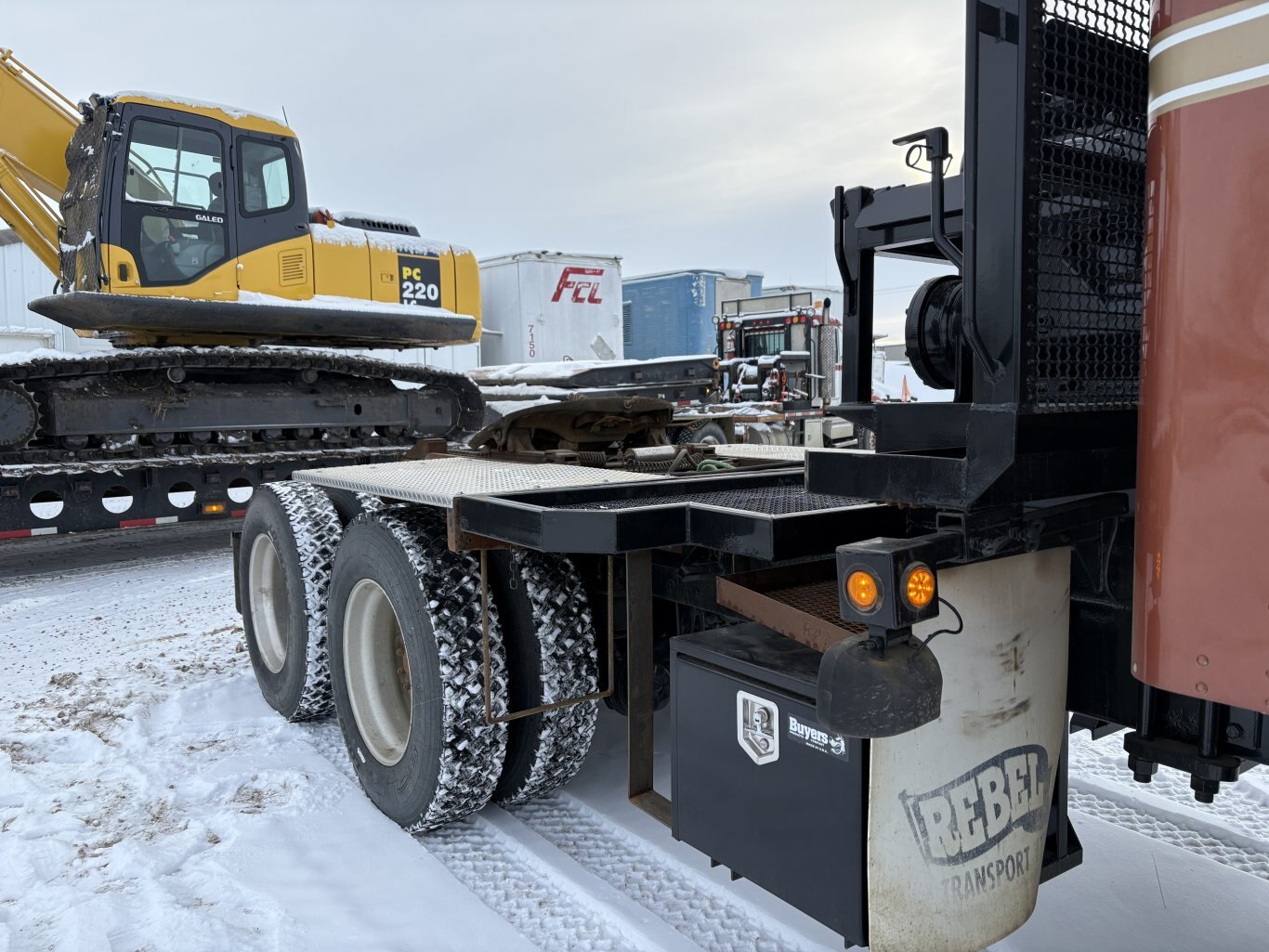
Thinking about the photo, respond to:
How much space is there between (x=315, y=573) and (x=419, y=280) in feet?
21.9

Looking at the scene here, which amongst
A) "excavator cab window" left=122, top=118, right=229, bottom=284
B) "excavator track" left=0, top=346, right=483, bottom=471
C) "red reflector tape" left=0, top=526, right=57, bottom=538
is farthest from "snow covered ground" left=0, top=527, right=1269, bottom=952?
"excavator cab window" left=122, top=118, right=229, bottom=284

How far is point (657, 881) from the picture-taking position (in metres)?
2.96

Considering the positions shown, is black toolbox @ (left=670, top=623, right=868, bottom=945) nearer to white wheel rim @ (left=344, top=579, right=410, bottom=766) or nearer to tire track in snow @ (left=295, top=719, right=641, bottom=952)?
tire track in snow @ (left=295, top=719, right=641, bottom=952)

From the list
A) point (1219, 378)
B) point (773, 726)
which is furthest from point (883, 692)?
point (1219, 378)

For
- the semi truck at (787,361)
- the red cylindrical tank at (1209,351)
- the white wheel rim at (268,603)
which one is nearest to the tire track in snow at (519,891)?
the red cylindrical tank at (1209,351)

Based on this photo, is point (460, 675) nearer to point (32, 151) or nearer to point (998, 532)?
point (998, 532)

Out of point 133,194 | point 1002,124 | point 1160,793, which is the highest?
point 133,194

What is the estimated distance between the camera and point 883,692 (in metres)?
1.70

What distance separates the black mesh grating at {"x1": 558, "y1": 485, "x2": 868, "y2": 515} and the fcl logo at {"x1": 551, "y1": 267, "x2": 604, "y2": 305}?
15740 mm

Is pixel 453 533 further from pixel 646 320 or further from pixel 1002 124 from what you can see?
pixel 646 320

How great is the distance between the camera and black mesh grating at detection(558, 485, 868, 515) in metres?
2.54

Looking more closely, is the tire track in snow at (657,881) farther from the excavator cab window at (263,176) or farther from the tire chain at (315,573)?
the excavator cab window at (263,176)

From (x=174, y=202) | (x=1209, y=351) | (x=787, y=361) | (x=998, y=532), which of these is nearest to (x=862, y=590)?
(x=998, y=532)

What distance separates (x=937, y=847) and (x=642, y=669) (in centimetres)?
97
